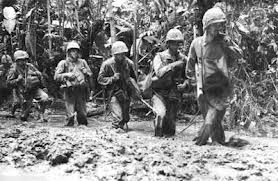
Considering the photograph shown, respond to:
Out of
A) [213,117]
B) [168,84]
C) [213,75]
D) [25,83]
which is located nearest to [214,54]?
[213,75]

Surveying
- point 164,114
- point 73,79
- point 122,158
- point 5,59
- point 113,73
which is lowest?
point 122,158

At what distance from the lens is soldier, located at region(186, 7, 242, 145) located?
7023mm

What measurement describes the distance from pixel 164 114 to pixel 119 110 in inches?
41.0

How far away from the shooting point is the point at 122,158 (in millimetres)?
6258

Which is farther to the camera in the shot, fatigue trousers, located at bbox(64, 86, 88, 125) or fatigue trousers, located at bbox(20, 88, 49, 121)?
fatigue trousers, located at bbox(20, 88, 49, 121)

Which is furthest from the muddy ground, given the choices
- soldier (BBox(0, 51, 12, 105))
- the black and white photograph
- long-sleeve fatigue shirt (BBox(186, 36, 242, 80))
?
soldier (BBox(0, 51, 12, 105))

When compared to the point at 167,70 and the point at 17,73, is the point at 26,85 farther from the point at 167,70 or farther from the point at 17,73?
the point at 167,70

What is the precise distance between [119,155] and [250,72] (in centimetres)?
540

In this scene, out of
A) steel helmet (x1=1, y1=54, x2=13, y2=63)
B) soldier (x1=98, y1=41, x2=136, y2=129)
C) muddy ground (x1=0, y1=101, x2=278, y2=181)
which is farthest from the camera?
steel helmet (x1=1, y1=54, x2=13, y2=63)

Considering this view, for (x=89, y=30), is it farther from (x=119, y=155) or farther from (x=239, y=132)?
(x=119, y=155)

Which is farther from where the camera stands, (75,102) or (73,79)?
(75,102)

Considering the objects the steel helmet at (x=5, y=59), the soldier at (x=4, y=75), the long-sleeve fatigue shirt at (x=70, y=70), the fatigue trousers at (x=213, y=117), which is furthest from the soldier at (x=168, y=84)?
the steel helmet at (x=5, y=59)

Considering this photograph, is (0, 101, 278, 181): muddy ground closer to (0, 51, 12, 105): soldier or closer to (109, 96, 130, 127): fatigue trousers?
(109, 96, 130, 127): fatigue trousers

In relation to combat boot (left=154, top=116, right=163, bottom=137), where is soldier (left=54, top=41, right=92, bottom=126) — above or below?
above
